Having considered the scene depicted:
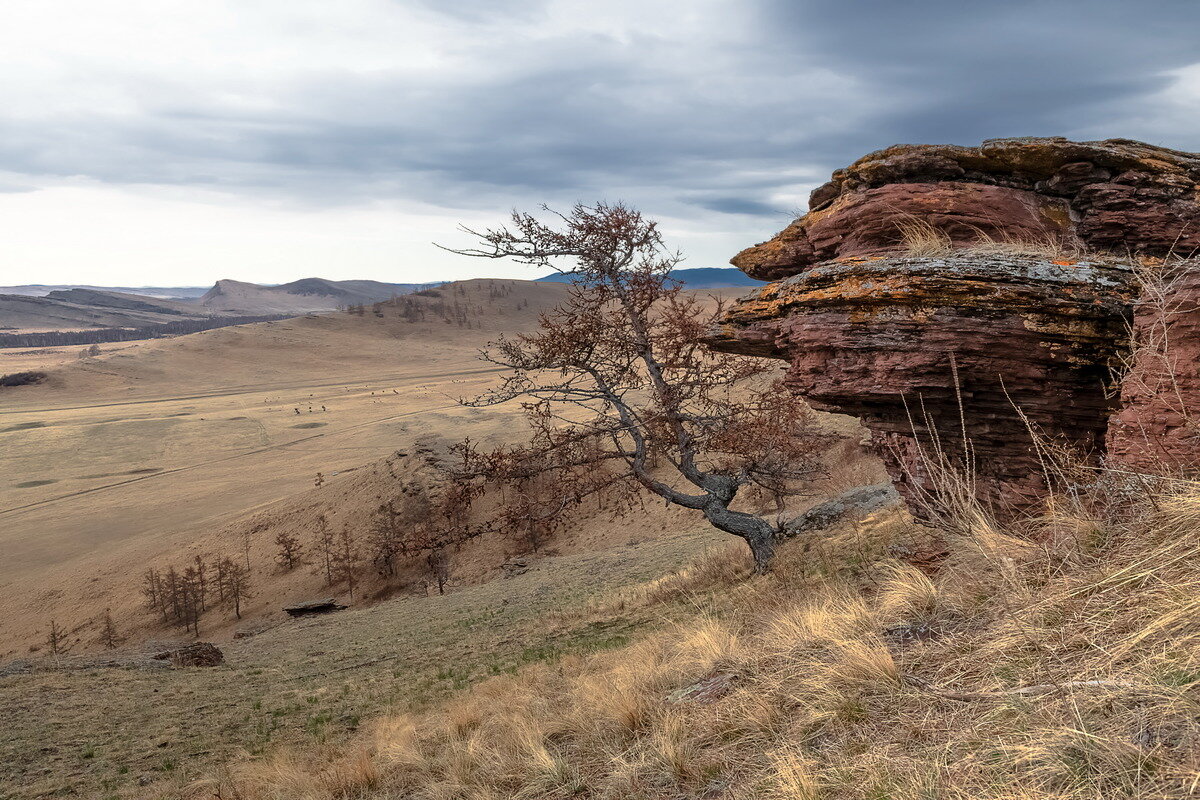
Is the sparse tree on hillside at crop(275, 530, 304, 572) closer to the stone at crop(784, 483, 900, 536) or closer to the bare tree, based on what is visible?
the bare tree

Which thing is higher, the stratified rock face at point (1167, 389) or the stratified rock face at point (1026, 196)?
the stratified rock face at point (1026, 196)

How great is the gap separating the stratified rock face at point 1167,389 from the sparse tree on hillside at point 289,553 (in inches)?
1245

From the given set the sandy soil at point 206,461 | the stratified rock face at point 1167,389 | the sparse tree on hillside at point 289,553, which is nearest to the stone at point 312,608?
the sandy soil at point 206,461

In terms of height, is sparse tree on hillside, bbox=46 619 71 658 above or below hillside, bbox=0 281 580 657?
below

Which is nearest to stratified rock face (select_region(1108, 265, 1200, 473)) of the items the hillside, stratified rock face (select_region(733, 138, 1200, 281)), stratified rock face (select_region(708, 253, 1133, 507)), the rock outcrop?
the rock outcrop

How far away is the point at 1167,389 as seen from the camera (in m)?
5.30

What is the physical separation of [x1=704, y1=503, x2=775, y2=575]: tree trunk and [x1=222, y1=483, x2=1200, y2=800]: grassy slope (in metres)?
4.92

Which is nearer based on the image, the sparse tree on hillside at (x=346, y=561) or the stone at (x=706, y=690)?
the stone at (x=706, y=690)

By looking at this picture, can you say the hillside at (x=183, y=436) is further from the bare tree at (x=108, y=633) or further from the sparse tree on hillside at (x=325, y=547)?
the sparse tree on hillside at (x=325, y=547)

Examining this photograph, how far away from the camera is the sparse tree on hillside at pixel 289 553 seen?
30.4 meters

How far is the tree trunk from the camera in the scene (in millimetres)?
11570

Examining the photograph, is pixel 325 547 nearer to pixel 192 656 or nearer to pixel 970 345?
pixel 192 656

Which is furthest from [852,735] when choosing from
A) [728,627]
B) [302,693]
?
[302,693]

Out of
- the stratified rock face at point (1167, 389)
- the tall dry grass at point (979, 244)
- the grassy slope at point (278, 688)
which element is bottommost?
the grassy slope at point (278, 688)
